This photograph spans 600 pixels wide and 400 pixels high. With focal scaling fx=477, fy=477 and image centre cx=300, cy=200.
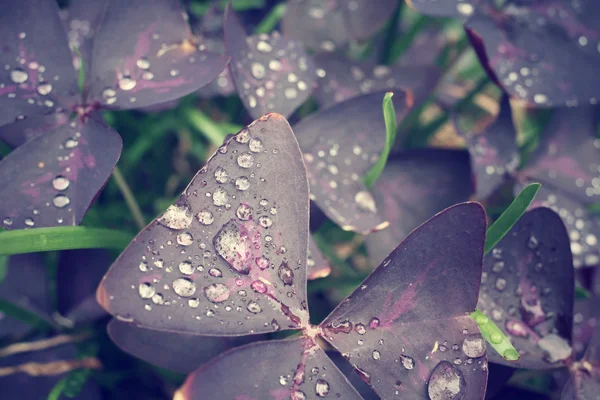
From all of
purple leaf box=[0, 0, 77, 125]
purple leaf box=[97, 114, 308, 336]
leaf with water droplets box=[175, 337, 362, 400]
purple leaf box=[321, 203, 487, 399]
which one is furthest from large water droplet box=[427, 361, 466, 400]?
purple leaf box=[0, 0, 77, 125]

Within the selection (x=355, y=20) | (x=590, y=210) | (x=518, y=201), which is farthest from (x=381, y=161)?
(x=590, y=210)

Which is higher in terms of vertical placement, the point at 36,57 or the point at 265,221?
the point at 36,57

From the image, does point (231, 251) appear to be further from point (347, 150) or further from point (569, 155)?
point (569, 155)

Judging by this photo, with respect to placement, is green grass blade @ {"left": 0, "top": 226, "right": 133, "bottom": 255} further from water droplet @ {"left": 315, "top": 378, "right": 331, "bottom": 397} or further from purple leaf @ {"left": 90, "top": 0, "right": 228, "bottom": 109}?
water droplet @ {"left": 315, "top": 378, "right": 331, "bottom": 397}

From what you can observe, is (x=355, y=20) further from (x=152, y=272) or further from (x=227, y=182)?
(x=152, y=272)

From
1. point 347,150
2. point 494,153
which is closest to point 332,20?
point 347,150

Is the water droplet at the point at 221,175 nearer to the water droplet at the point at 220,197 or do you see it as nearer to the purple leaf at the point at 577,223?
the water droplet at the point at 220,197

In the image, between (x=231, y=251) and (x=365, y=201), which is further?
(x=365, y=201)
